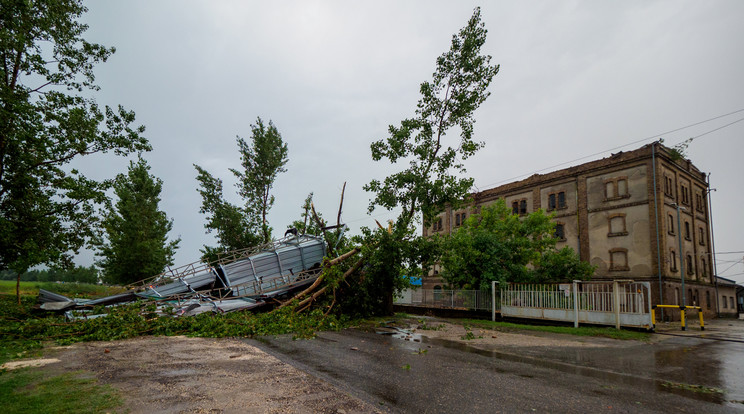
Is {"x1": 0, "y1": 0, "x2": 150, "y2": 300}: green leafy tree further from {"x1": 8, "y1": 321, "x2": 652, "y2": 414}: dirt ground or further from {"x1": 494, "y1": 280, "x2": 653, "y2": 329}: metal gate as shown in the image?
{"x1": 494, "y1": 280, "x2": 653, "y2": 329}: metal gate

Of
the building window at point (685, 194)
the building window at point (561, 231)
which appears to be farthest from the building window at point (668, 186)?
the building window at point (561, 231)

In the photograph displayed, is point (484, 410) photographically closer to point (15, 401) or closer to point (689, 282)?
point (15, 401)

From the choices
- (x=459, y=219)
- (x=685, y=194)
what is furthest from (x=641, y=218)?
(x=459, y=219)

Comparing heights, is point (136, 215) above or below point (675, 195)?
below

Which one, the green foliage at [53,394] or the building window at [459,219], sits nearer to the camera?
the green foliage at [53,394]

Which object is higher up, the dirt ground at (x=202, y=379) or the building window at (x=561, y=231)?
the building window at (x=561, y=231)

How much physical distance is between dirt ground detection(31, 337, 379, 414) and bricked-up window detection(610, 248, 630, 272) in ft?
95.3

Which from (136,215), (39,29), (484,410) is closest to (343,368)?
(484,410)

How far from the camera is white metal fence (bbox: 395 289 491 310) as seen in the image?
62.8ft

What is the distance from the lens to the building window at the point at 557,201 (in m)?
32.6

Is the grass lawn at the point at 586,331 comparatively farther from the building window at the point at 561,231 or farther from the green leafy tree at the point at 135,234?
the green leafy tree at the point at 135,234

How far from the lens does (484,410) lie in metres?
4.71

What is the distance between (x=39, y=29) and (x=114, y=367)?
17.0 meters

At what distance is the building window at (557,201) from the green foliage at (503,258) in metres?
8.53
